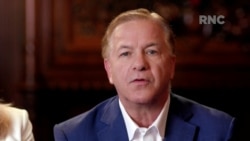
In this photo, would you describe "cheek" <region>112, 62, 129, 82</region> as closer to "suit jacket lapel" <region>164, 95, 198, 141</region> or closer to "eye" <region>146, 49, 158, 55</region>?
"eye" <region>146, 49, 158, 55</region>

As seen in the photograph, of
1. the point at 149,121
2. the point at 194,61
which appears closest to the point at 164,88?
the point at 149,121

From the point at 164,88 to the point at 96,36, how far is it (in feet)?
4.14

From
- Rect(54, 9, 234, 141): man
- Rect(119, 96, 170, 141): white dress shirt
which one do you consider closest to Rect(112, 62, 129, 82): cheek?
Rect(54, 9, 234, 141): man

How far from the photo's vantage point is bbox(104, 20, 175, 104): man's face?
58.6 inches

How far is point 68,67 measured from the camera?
2.77 meters

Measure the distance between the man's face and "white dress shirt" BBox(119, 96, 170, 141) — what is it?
0.23 feet

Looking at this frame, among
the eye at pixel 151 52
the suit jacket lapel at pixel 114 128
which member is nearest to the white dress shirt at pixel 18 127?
the suit jacket lapel at pixel 114 128

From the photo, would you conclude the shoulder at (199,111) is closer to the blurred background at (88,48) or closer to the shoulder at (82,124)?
the shoulder at (82,124)

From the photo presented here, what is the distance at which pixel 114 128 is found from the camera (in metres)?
1.59

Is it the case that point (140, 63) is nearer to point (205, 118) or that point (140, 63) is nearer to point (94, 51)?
point (205, 118)

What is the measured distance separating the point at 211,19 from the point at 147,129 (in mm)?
1405

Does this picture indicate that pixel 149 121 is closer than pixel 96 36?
Yes

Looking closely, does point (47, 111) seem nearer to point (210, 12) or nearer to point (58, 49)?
point (58, 49)

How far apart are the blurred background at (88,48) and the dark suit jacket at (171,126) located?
1141mm
